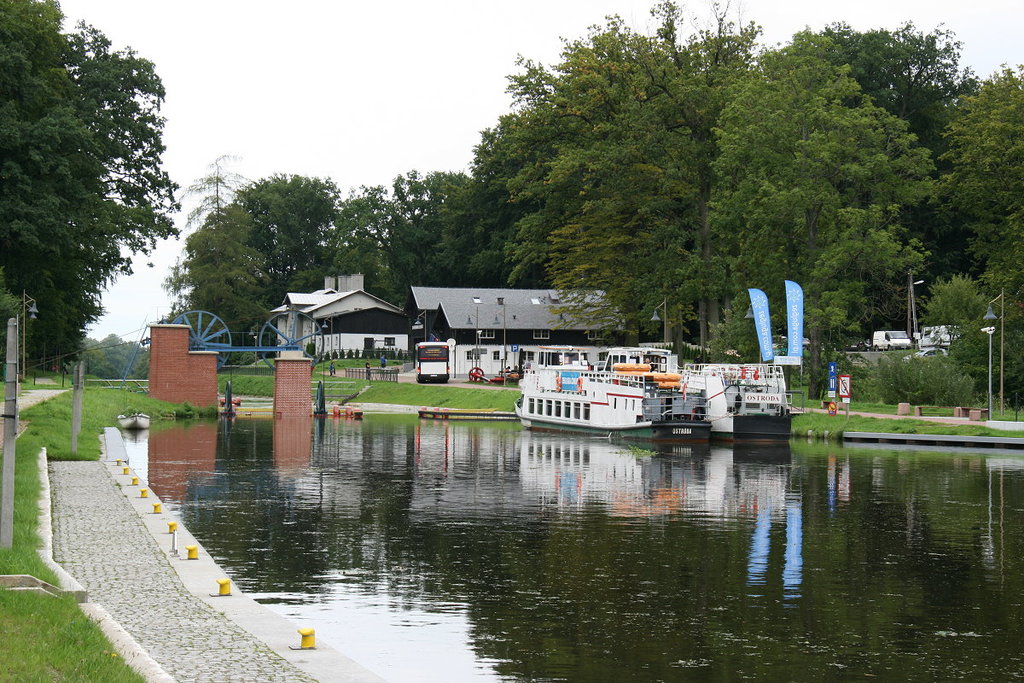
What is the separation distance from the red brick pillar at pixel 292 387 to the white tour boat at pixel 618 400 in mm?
15905

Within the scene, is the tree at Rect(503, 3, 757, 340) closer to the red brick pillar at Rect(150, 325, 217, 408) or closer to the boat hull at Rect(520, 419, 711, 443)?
the boat hull at Rect(520, 419, 711, 443)

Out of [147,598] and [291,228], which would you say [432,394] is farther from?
[291,228]

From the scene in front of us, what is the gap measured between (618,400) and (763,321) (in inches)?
343

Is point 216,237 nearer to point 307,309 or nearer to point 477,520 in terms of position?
point 307,309

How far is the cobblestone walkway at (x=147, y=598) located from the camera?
13023mm

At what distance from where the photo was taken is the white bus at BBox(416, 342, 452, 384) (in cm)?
9350

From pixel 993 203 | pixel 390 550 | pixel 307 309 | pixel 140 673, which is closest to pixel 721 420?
pixel 390 550

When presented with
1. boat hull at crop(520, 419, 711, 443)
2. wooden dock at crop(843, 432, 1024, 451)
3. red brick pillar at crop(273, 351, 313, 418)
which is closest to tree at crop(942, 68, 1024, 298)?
wooden dock at crop(843, 432, 1024, 451)

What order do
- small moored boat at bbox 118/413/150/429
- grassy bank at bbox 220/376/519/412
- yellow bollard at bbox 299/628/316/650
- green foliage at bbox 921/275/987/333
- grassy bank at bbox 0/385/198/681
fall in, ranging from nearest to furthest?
grassy bank at bbox 0/385/198/681, yellow bollard at bbox 299/628/316/650, small moored boat at bbox 118/413/150/429, green foliage at bbox 921/275/987/333, grassy bank at bbox 220/376/519/412

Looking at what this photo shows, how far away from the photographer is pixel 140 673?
11500mm

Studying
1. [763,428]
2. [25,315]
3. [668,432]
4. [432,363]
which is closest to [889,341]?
[432,363]

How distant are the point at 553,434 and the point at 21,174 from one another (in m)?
29.6

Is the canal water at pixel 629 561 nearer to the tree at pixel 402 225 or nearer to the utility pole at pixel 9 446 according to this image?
the utility pole at pixel 9 446

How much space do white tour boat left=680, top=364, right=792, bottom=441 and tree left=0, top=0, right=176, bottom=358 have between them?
3321 centimetres
